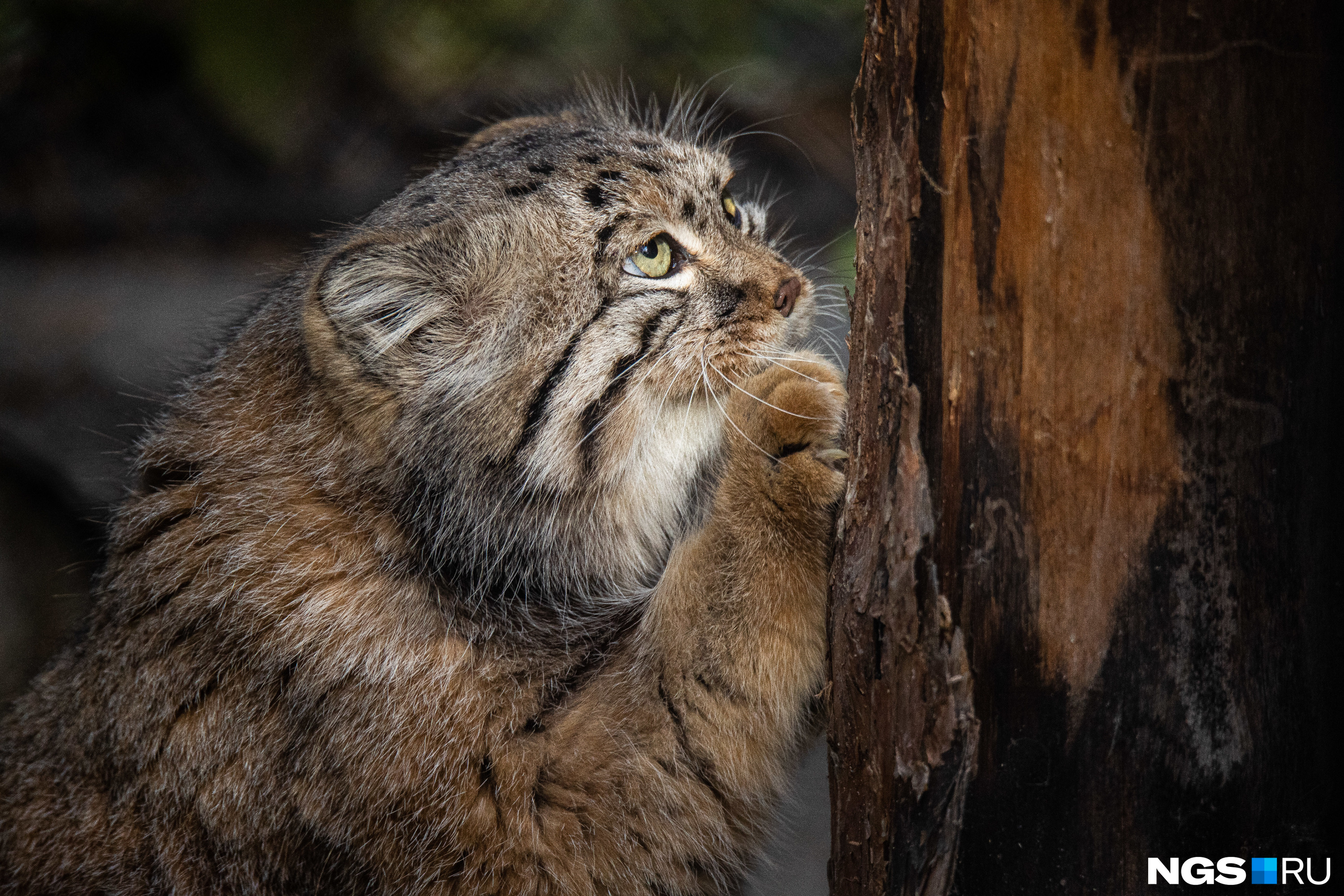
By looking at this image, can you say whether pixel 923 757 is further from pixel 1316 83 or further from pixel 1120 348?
pixel 1316 83

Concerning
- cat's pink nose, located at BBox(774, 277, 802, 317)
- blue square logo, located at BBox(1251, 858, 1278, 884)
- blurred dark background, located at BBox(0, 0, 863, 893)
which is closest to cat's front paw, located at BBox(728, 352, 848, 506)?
cat's pink nose, located at BBox(774, 277, 802, 317)

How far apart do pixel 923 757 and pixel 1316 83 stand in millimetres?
1313

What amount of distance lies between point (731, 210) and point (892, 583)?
162 cm

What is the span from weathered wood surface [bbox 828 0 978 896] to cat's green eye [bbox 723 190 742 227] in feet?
3.92

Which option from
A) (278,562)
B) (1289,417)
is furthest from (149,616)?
(1289,417)

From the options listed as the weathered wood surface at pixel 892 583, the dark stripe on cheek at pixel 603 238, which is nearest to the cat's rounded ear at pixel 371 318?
the dark stripe on cheek at pixel 603 238

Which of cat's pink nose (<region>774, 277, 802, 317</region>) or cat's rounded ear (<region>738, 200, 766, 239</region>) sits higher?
cat's rounded ear (<region>738, 200, 766, 239</region>)

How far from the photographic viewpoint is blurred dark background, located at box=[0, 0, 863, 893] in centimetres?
598

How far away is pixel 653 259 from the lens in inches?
115

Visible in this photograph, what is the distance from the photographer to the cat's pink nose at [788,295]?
2.91m

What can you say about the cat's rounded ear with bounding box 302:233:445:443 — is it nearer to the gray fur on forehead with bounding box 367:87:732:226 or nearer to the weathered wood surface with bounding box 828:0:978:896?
the gray fur on forehead with bounding box 367:87:732:226

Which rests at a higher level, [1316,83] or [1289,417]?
[1316,83]

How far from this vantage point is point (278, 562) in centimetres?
275

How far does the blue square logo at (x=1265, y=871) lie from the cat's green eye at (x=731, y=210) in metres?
2.07
